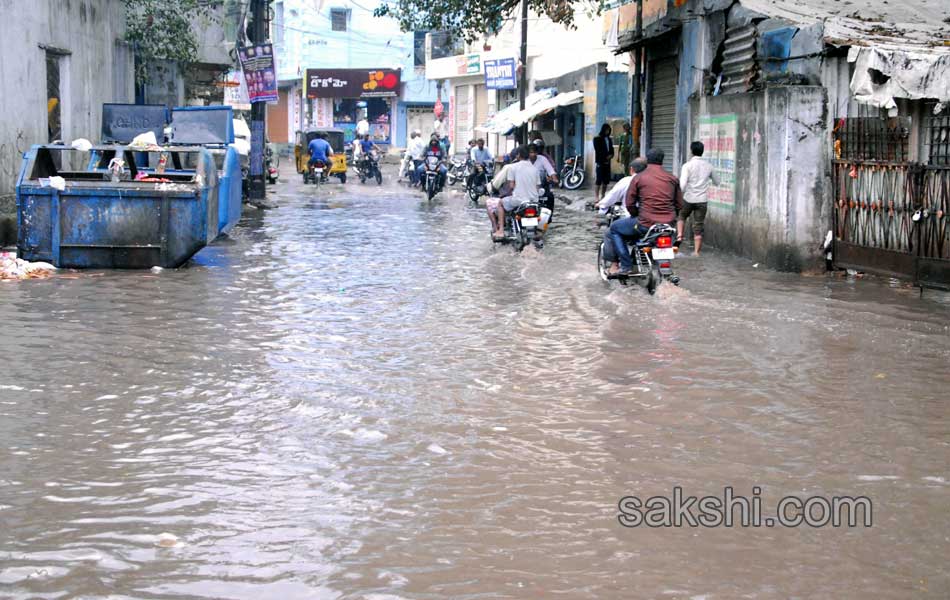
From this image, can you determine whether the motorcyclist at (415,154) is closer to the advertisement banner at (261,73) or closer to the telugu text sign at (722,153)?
the advertisement banner at (261,73)

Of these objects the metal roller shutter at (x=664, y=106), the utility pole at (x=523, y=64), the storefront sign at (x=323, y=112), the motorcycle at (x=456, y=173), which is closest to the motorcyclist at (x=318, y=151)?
the motorcycle at (x=456, y=173)

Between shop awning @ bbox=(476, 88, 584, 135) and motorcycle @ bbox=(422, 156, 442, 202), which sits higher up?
shop awning @ bbox=(476, 88, 584, 135)

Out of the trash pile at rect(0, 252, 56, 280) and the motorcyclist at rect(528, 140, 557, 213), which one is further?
the motorcyclist at rect(528, 140, 557, 213)

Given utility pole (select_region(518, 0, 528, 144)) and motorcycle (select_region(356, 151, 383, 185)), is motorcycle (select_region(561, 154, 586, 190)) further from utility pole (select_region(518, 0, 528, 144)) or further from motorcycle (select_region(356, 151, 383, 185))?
motorcycle (select_region(356, 151, 383, 185))

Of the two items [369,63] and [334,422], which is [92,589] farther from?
[369,63]

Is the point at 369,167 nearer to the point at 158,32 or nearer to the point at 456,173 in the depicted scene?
the point at 456,173

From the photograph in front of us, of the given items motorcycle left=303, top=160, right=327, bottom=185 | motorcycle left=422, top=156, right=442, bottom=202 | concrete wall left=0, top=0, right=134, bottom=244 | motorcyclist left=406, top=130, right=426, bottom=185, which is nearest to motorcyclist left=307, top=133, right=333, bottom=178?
motorcycle left=303, top=160, right=327, bottom=185

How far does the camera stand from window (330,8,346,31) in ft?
194

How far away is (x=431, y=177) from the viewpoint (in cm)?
2844

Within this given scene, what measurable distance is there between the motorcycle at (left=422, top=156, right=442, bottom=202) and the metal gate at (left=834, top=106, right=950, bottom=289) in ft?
51.1

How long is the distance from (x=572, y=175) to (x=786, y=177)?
18498mm

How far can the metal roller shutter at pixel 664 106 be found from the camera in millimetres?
21656

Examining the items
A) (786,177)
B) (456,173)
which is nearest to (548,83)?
(456,173)

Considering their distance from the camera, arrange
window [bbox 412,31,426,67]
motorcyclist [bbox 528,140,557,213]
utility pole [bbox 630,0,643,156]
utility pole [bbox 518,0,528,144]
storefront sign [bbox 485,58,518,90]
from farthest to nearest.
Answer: window [bbox 412,31,426,67] < storefront sign [bbox 485,58,518,90] < utility pole [bbox 518,0,528,144] < utility pole [bbox 630,0,643,156] < motorcyclist [bbox 528,140,557,213]
